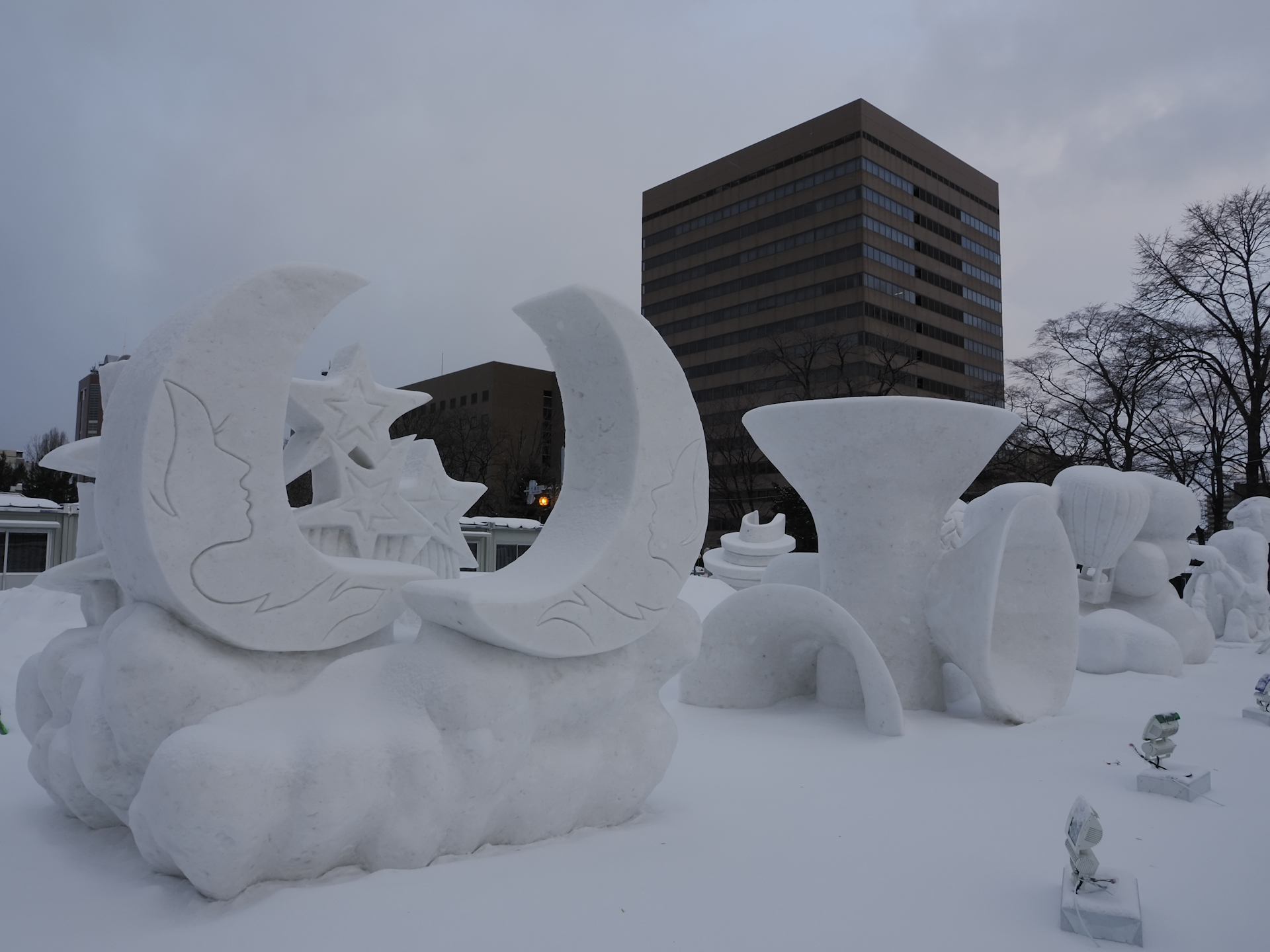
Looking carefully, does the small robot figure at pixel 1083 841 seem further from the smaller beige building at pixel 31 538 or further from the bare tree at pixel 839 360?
the bare tree at pixel 839 360

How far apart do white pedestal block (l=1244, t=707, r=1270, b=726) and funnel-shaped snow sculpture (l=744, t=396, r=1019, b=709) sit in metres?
2.26

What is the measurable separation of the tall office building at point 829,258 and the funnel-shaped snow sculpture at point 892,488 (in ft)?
99.3

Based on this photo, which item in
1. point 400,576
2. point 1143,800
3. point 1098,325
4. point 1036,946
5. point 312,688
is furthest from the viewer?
point 1098,325

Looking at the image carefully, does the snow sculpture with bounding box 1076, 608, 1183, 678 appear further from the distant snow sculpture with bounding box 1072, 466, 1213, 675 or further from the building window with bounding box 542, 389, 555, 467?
the building window with bounding box 542, 389, 555, 467

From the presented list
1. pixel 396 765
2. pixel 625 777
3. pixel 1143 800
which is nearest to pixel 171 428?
pixel 396 765

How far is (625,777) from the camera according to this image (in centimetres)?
384

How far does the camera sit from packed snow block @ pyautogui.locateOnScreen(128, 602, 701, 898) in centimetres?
279

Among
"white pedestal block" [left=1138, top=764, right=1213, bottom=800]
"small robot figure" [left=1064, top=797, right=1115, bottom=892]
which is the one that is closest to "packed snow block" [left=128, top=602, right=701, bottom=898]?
"small robot figure" [left=1064, top=797, right=1115, bottom=892]

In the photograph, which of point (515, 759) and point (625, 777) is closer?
point (515, 759)

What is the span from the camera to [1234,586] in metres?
12.3

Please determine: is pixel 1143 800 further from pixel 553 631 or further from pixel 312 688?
pixel 312 688

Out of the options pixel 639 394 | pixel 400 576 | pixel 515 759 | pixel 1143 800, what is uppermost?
pixel 639 394

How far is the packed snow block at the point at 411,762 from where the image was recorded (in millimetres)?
2785

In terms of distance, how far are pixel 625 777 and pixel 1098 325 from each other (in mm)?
18547
